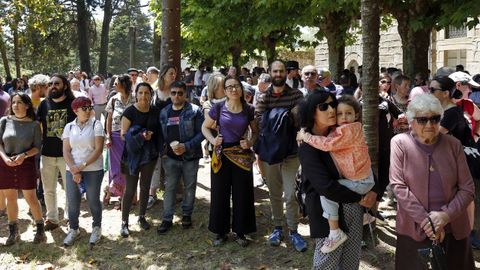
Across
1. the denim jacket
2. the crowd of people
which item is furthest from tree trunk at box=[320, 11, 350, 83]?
the denim jacket

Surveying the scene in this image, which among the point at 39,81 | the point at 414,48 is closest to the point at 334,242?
the point at 39,81

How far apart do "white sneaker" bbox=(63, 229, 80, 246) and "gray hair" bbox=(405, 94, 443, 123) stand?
4051 millimetres

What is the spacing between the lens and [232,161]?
16.5ft

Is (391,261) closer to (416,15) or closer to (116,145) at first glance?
(116,145)

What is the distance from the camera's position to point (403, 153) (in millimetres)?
3393

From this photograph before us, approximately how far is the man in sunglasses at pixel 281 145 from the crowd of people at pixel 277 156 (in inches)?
0.5

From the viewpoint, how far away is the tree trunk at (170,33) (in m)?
6.66

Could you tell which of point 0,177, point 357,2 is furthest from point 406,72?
point 0,177

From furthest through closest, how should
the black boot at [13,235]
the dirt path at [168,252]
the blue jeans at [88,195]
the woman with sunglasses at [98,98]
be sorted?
the woman with sunglasses at [98,98] < the black boot at [13,235] < the blue jeans at [88,195] < the dirt path at [168,252]

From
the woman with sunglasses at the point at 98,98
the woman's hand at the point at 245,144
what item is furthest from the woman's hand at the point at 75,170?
the woman with sunglasses at the point at 98,98

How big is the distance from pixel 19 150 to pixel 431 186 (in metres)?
4.40

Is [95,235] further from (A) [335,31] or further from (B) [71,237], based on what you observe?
(A) [335,31]

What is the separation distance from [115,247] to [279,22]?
24.4ft

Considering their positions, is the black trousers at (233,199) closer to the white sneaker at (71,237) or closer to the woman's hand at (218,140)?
the woman's hand at (218,140)
